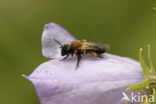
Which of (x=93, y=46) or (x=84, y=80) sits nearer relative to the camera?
(x=84, y=80)

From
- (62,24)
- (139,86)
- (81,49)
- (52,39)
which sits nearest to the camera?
(139,86)

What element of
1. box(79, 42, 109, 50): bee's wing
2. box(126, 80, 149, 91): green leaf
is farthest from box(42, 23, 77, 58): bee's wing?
box(126, 80, 149, 91): green leaf

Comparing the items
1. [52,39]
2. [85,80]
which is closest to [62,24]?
[52,39]

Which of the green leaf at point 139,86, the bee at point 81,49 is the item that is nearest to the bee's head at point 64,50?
the bee at point 81,49

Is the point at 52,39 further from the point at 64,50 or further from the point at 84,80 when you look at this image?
the point at 84,80

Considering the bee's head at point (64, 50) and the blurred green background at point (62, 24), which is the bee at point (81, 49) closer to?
the bee's head at point (64, 50)

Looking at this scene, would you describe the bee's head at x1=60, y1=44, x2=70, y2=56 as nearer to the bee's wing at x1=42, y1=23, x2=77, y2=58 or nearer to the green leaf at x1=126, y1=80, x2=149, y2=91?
the bee's wing at x1=42, y1=23, x2=77, y2=58

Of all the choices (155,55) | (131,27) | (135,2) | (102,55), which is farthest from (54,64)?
(135,2)
